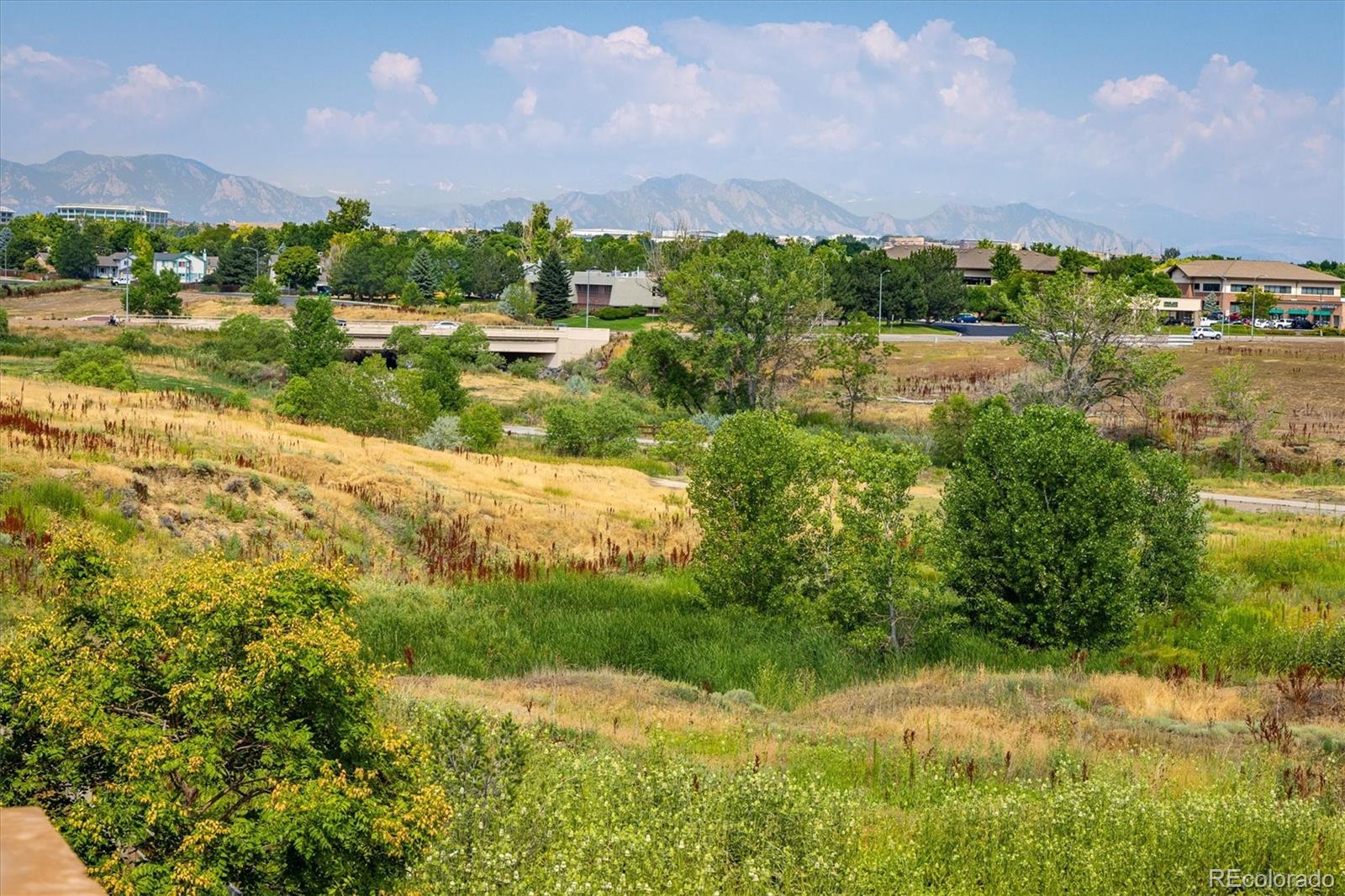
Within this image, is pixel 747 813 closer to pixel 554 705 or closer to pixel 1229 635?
pixel 554 705

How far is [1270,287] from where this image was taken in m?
125

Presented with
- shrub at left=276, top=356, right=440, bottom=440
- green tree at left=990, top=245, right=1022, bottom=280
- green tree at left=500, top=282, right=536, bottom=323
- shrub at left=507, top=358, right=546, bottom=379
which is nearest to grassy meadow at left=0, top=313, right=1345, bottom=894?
shrub at left=276, top=356, right=440, bottom=440

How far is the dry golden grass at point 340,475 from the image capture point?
2731cm

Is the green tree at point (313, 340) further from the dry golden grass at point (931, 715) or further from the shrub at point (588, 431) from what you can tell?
the dry golden grass at point (931, 715)

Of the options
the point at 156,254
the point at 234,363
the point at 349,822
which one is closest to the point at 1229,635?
Result: the point at 349,822

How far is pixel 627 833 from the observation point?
839 cm

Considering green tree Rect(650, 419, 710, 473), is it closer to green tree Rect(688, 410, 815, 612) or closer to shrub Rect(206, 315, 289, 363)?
green tree Rect(688, 410, 815, 612)

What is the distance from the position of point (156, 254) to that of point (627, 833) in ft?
596

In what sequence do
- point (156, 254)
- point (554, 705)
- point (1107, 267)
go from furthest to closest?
point (156, 254), point (1107, 267), point (554, 705)

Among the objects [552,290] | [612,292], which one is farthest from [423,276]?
[612,292]

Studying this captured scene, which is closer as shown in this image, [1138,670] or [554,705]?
[554,705]

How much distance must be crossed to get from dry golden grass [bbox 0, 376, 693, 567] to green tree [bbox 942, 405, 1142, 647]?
1007cm

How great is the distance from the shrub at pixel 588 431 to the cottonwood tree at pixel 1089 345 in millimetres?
21692

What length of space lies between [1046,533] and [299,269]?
129 metres
